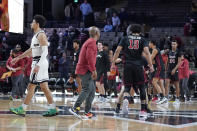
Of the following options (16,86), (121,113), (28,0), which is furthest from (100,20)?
(121,113)

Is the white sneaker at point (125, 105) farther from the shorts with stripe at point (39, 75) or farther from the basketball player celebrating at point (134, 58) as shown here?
the shorts with stripe at point (39, 75)

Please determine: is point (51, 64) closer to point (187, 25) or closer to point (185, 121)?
point (187, 25)

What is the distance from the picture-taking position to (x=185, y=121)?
850cm

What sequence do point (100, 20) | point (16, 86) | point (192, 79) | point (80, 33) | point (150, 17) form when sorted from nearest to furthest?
1. point (16, 86)
2. point (192, 79)
3. point (80, 33)
4. point (150, 17)
5. point (100, 20)

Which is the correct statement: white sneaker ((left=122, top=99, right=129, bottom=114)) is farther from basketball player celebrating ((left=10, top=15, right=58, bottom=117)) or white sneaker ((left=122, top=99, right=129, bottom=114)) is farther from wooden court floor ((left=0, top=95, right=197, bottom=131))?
basketball player celebrating ((left=10, top=15, right=58, bottom=117))

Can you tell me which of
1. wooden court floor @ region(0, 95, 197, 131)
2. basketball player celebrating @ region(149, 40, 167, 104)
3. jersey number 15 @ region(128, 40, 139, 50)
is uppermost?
jersey number 15 @ region(128, 40, 139, 50)

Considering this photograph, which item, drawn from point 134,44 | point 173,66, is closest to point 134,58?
point 134,44

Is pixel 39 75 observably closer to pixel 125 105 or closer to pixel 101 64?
pixel 125 105

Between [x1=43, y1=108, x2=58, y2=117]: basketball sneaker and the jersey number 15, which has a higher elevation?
the jersey number 15

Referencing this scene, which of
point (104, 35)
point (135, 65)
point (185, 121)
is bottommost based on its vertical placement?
point (185, 121)

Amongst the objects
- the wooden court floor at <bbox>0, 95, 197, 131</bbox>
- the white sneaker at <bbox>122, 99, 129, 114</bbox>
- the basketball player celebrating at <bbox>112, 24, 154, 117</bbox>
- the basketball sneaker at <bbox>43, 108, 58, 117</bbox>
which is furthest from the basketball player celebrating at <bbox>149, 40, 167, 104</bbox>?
the basketball sneaker at <bbox>43, 108, 58, 117</bbox>

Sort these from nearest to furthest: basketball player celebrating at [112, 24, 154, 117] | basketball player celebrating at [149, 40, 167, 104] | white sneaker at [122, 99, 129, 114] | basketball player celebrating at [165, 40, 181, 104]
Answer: basketball player celebrating at [112, 24, 154, 117] → white sneaker at [122, 99, 129, 114] → basketball player celebrating at [149, 40, 167, 104] → basketball player celebrating at [165, 40, 181, 104]

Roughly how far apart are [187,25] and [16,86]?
11.4 meters

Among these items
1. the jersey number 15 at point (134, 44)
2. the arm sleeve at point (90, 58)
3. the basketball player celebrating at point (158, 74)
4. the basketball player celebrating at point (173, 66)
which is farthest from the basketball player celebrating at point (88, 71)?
Result: the basketball player celebrating at point (173, 66)
